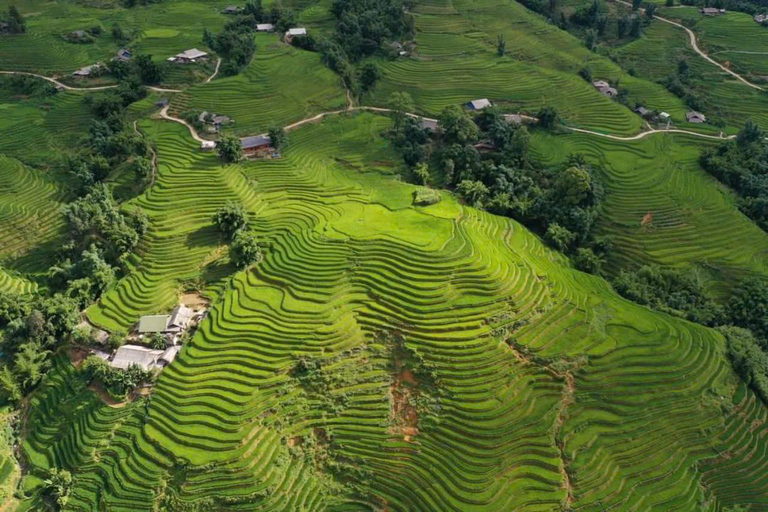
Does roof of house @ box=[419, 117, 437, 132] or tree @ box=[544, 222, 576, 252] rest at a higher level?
roof of house @ box=[419, 117, 437, 132]

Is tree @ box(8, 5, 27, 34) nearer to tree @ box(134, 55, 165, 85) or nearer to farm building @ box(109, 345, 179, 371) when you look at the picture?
tree @ box(134, 55, 165, 85)

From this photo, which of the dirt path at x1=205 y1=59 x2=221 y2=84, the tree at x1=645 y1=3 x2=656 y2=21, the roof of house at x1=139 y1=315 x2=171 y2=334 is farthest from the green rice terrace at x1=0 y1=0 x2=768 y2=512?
the tree at x1=645 y1=3 x2=656 y2=21

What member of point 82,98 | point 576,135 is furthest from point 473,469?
point 82,98

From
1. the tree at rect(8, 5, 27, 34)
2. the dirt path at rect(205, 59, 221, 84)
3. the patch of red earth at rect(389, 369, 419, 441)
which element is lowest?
the patch of red earth at rect(389, 369, 419, 441)

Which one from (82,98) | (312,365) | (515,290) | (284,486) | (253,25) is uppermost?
(253,25)

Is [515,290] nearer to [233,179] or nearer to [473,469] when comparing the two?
[473,469]

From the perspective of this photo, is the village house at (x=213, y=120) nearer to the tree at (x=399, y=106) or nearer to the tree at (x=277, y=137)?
the tree at (x=277, y=137)
